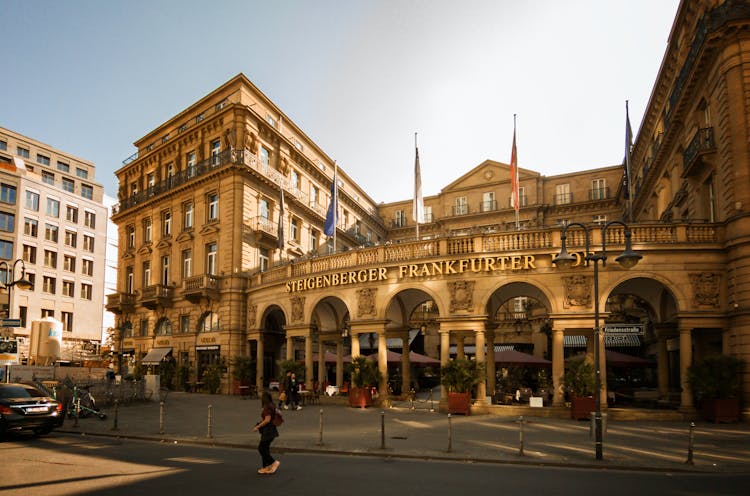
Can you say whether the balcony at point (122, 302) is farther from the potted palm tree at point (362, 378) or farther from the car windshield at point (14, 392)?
the car windshield at point (14, 392)

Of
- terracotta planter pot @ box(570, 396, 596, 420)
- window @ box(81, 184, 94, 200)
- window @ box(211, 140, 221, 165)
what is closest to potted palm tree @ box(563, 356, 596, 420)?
terracotta planter pot @ box(570, 396, 596, 420)

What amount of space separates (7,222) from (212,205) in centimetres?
3533

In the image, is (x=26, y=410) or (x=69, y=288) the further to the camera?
(x=69, y=288)

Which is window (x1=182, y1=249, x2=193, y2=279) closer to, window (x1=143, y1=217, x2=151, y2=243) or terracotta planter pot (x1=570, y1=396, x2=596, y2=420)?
window (x1=143, y1=217, x2=151, y2=243)

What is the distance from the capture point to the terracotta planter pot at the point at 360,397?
24.8 m

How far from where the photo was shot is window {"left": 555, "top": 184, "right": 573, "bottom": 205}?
49.8 meters

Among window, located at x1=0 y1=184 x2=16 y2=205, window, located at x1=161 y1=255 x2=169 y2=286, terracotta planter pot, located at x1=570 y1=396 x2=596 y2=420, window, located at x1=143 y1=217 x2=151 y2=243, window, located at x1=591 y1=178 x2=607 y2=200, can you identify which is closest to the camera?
terracotta planter pot, located at x1=570 y1=396 x2=596 y2=420

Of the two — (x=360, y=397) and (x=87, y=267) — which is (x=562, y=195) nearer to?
(x=360, y=397)

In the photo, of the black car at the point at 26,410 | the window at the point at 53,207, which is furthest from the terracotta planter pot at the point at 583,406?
the window at the point at 53,207

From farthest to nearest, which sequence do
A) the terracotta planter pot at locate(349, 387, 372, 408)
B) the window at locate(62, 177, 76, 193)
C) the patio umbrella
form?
the window at locate(62, 177, 76, 193) → the patio umbrella → the terracotta planter pot at locate(349, 387, 372, 408)

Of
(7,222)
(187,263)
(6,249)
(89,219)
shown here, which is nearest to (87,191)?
(89,219)

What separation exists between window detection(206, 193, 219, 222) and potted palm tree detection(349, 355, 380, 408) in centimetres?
1821

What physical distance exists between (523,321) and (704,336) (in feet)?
74.8

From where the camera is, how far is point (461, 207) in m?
54.3
